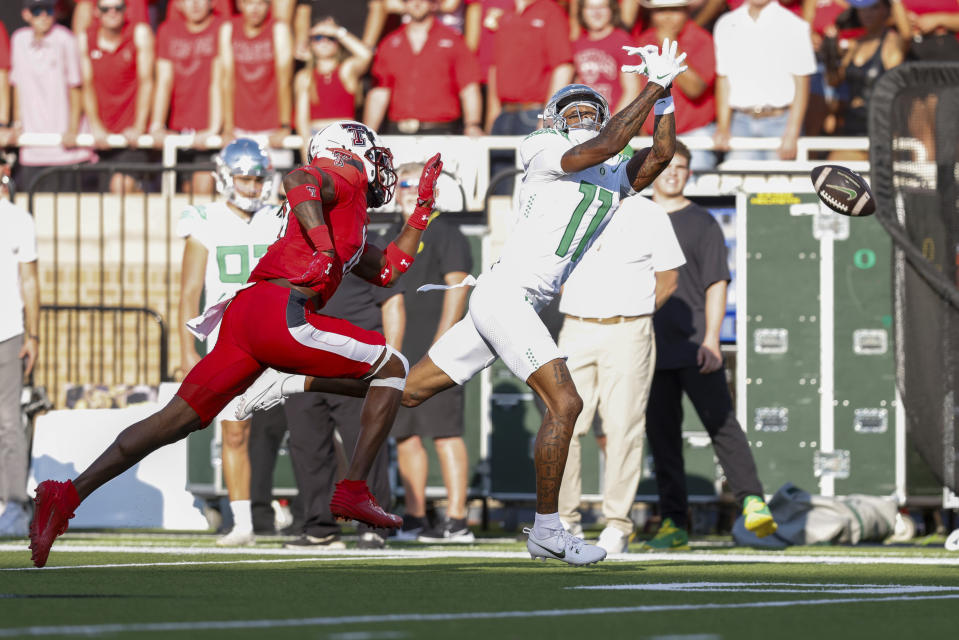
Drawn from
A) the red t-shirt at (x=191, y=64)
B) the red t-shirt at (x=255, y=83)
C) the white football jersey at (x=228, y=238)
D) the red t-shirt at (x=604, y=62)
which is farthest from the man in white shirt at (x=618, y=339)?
the red t-shirt at (x=191, y=64)

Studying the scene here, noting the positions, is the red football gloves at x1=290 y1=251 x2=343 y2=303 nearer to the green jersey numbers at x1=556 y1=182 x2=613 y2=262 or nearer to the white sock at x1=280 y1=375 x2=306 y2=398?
the white sock at x1=280 y1=375 x2=306 y2=398

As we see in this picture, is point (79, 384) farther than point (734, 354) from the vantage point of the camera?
Yes

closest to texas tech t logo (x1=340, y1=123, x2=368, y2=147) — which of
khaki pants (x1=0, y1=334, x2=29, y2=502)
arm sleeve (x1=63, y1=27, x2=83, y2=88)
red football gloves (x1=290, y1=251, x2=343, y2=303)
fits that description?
red football gloves (x1=290, y1=251, x2=343, y2=303)

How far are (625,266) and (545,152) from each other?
6.56ft

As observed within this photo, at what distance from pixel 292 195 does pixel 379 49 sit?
23.9ft

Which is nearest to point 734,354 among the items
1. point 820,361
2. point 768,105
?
point 820,361

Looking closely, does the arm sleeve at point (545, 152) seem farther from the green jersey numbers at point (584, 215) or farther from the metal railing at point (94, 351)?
the metal railing at point (94, 351)

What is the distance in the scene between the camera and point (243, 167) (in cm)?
1010

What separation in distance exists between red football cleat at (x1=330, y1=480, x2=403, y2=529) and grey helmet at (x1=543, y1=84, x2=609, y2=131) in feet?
6.66

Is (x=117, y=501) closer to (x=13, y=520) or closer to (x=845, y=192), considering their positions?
(x=13, y=520)

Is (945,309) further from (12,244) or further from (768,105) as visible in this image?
(12,244)

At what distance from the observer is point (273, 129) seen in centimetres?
1430

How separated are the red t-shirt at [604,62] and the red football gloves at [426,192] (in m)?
6.04

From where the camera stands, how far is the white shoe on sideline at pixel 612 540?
9.24m
